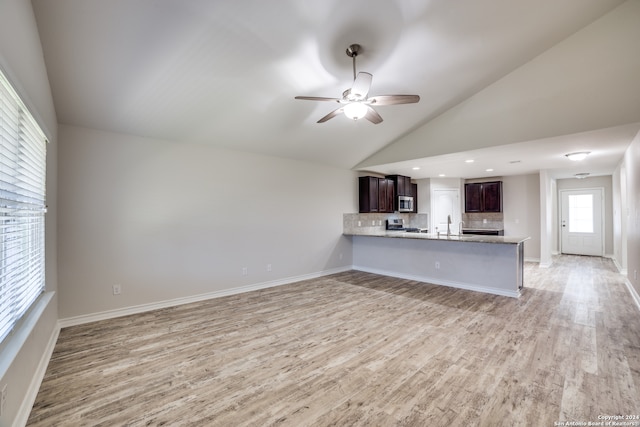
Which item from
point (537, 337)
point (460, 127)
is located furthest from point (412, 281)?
point (460, 127)

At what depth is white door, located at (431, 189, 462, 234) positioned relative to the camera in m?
8.29

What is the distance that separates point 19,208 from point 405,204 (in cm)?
731

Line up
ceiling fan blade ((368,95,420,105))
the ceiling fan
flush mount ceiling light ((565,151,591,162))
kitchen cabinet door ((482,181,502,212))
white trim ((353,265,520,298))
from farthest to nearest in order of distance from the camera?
kitchen cabinet door ((482,181,502,212)) < flush mount ceiling light ((565,151,591,162)) < white trim ((353,265,520,298)) < ceiling fan blade ((368,95,420,105)) < the ceiling fan

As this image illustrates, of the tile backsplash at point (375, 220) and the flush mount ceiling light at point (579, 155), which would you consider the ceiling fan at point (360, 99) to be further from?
the flush mount ceiling light at point (579, 155)

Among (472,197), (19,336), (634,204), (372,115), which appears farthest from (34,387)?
(472,197)

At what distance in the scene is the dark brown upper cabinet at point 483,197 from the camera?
796cm

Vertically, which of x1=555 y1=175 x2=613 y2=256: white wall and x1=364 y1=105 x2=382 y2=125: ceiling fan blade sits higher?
x1=364 y1=105 x2=382 y2=125: ceiling fan blade

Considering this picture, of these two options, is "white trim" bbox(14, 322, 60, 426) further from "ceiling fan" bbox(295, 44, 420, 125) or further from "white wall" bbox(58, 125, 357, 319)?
"ceiling fan" bbox(295, 44, 420, 125)

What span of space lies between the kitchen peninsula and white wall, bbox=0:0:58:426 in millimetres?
5058

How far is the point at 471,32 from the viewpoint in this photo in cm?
317

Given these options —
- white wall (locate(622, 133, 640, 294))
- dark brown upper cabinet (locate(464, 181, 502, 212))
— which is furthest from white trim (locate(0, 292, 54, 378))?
dark brown upper cabinet (locate(464, 181, 502, 212))

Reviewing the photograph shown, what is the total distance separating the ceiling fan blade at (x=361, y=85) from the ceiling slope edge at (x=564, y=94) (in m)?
2.64

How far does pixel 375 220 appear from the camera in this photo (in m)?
7.34

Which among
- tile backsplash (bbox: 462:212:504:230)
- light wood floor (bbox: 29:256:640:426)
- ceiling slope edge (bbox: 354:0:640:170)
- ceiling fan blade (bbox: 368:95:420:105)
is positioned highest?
ceiling slope edge (bbox: 354:0:640:170)
